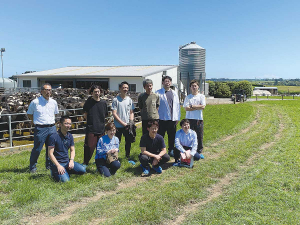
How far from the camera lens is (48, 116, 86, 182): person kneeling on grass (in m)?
4.73

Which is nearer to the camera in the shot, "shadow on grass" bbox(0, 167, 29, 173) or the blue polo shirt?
the blue polo shirt

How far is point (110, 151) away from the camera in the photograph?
5.23 m

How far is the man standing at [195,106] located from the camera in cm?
617

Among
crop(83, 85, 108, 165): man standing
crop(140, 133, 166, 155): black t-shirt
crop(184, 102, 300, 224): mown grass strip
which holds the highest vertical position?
crop(83, 85, 108, 165): man standing

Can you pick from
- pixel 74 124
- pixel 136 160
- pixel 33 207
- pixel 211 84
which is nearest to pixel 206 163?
pixel 136 160

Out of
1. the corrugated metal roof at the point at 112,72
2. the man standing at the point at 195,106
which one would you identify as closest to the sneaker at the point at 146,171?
the man standing at the point at 195,106

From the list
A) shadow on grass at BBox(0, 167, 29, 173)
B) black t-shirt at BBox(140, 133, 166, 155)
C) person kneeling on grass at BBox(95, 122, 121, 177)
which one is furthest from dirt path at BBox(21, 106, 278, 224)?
shadow on grass at BBox(0, 167, 29, 173)

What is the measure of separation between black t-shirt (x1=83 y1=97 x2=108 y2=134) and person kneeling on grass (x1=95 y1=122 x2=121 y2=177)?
1.18ft

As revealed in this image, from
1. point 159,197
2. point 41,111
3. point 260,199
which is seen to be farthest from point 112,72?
point 260,199

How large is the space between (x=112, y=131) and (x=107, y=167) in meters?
0.72

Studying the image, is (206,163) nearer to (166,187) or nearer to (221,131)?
(166,187)

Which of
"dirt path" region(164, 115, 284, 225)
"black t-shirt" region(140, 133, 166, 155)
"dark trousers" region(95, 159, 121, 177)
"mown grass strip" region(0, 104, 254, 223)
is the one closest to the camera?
"dirt path" region(164, 115, 284, 225)

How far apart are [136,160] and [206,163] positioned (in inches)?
63.3

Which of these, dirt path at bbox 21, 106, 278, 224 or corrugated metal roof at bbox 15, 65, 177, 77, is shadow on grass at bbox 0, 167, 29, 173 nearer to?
dirt path at bbox 21, 106, 278, 224
